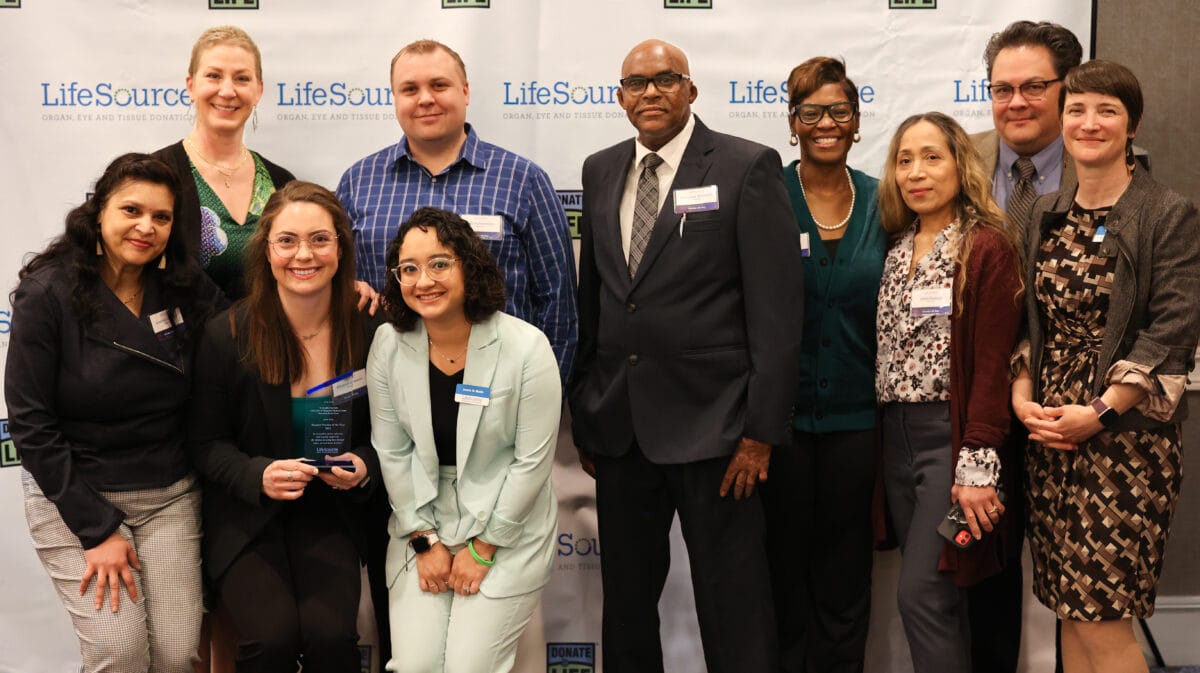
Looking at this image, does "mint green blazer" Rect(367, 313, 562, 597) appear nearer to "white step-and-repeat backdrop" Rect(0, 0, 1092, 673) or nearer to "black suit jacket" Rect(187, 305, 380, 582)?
"black suit jacket" Rect(187, 305, 380, 582)

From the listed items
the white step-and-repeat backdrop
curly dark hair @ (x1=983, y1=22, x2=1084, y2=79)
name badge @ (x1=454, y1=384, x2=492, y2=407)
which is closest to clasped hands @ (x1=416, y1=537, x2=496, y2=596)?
name badge @ (x1=454, y1=384, x2=492, y2=407)

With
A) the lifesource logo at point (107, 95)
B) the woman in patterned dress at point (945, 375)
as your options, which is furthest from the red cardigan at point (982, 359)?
the lifesource logo at point (107, 95)

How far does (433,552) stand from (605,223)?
1.02 m

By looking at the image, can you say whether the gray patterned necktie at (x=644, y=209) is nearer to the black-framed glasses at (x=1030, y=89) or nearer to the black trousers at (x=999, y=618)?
the black-framed glasses at (x=1030, y=89)

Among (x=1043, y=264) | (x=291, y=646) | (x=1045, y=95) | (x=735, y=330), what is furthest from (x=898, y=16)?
(x=291, y=646)

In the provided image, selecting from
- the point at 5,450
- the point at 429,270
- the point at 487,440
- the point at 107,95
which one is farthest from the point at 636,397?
the point at 5,450

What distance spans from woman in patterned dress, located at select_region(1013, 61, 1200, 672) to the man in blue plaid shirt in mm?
1428

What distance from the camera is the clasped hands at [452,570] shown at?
8.64ft

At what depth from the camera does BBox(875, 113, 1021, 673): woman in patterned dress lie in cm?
266

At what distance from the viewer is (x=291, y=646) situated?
2592mm

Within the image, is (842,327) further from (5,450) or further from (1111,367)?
(5,450)

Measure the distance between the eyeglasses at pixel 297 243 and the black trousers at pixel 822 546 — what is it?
1.44 m

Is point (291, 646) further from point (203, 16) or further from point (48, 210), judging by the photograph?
point (203, 16)

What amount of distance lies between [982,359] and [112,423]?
233cm
